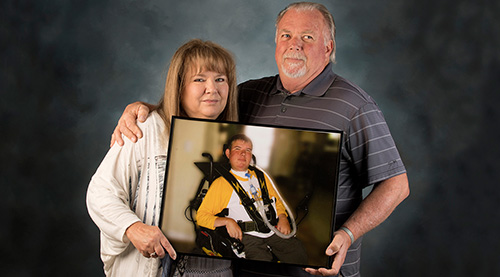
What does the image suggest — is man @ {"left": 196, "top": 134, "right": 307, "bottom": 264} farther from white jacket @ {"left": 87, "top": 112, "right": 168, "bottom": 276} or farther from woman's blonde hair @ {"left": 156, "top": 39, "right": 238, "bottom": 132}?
woman's blonde hair @ {"left": 156, "top": 39, "right": 238, "bottom": 132}

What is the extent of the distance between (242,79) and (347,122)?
198 centimetres

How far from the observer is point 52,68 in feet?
14.2

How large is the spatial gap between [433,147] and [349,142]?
6.79ft

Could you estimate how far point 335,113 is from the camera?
2.72 metres

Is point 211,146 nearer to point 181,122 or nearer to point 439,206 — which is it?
point 181,122

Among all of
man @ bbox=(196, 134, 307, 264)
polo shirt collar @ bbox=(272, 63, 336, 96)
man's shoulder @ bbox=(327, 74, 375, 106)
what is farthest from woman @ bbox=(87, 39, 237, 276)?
man's shoulder @ bbox=(327, 74, 375, 106)

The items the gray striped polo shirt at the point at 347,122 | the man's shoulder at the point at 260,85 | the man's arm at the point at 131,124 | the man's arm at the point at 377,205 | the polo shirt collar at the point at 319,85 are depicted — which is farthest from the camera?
the man's shoulder at the point at 260,85

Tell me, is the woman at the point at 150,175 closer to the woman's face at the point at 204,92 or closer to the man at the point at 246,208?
the woman's face at the point at 204,92

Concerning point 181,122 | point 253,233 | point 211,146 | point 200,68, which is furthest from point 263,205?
point 200,68

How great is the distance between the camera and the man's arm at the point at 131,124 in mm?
2365

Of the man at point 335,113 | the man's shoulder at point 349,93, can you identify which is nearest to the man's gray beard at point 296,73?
the man at point 335,113

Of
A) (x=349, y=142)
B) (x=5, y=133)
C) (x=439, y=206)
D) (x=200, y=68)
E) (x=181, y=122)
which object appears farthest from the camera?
(x=439, y=206)

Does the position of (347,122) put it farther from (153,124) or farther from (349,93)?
(153,124)

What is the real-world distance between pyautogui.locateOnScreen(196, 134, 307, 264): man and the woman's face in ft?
0.98
